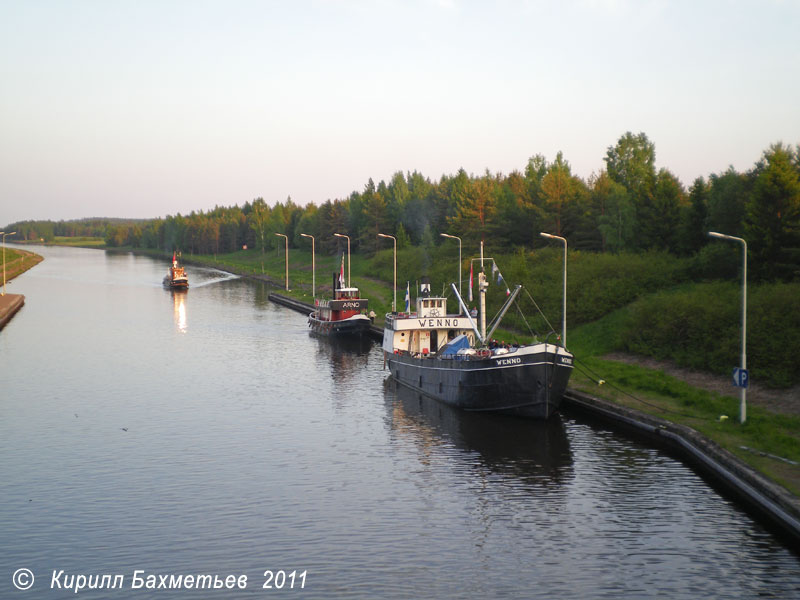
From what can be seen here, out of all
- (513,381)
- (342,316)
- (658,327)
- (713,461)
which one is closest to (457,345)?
(513,381)

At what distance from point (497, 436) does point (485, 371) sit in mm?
4333

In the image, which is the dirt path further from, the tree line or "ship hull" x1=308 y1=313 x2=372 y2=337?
"ship hull" x1=308 y1=313 x2=372 y2=337

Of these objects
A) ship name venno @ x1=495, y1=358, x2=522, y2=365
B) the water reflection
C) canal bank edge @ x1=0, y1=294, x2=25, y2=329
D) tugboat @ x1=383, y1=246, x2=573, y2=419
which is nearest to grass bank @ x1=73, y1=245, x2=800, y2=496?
tugboat @ x1=383, y1=246, x2=573, y2=419

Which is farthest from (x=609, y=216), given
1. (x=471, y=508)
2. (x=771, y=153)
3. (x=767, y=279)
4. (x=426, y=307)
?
(x=471, y=508)

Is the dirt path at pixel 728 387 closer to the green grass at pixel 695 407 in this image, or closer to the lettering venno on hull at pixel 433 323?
the green grass at pixel 695 407

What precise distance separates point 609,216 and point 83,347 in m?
56.8

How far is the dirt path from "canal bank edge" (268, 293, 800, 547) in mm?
6131

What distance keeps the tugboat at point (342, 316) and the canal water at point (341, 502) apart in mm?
25676

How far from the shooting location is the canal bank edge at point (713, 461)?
23266mm

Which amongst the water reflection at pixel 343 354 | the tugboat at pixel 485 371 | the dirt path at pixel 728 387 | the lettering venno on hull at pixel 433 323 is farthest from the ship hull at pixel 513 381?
the water reflection at pixel 343 354

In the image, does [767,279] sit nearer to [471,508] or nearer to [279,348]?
[471,508]

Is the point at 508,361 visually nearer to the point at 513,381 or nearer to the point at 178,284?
the point at 513,381

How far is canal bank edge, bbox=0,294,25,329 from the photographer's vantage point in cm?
8444

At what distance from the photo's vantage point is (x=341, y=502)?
26781 mm
